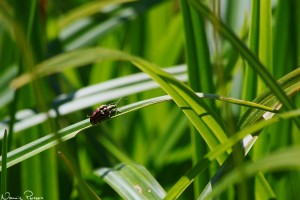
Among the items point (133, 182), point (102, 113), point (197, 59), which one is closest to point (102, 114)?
point (102, 113)

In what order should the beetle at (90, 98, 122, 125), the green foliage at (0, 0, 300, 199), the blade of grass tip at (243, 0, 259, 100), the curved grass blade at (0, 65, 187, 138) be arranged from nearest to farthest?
the green foliage at (0, 0, 300, 199) → the beetle at (90, 98, 122, 125) → the blade of grass tip at (243, 0, 259, 100) → the curved grass blade at (0, 65, 187, 138)

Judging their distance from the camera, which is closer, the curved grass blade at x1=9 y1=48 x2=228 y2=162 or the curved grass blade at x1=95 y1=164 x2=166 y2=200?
the curved grass blade at x1=9 y1=48 x2=228 y2=162

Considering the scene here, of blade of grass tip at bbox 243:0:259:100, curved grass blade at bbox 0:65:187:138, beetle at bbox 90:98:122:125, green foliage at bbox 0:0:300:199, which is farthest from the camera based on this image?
curved grass blade at bbox 0:65:187:138

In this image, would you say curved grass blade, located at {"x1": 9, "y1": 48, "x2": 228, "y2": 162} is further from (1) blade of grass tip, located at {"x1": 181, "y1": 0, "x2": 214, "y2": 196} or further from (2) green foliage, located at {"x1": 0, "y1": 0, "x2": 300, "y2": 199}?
(1) blade of grass tip, located at {"x1": 181, "y1": 0, "x2": 214, "y2": 196}

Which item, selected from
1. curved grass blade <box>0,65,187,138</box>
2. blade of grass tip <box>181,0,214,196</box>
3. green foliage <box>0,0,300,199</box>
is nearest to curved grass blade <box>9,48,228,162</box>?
green foliage <box>0,0,300,199</box>

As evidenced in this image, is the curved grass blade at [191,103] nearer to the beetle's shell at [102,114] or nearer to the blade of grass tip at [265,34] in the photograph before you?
the beetle's shell at [102,114]

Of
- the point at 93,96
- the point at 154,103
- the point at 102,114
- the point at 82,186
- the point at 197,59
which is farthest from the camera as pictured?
the point at 93,96

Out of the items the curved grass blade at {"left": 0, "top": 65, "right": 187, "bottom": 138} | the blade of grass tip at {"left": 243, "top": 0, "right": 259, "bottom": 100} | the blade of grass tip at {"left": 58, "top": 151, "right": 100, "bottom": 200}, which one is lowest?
the blade of grass tip at {"left": 58, "top": 151, "right": 100, "bottom": 200}

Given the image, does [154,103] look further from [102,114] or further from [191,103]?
[102,114]
